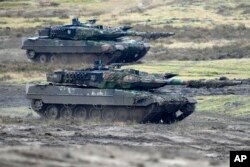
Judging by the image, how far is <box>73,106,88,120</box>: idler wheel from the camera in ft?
83.3

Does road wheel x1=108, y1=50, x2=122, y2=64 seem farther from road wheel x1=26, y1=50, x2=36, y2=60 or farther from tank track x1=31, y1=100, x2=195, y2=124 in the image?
tank track x1=31, y1=100, x2=195, y2=124

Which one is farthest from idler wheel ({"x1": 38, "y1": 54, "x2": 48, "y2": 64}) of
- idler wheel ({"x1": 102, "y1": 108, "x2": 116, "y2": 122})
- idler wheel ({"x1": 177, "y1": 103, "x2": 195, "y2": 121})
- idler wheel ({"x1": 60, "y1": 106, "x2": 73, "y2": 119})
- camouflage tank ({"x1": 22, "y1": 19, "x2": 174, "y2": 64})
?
idler wheel ({"x1": 177, "y1": 103, "x2": 195, "y2": 121})

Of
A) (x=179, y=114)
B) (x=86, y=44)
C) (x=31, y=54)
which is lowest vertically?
(x=179, y=114)

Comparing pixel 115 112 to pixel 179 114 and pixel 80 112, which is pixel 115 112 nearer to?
pixel 80 112

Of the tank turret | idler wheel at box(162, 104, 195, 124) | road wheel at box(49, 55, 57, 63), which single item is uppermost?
road wheel at box(49, 55, 57, 63)

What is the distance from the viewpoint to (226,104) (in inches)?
1123

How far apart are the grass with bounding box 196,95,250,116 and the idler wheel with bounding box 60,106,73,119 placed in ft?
14.9

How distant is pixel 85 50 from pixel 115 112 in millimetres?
17453

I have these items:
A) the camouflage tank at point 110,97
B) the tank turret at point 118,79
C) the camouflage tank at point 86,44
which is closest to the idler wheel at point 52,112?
the camouflage tank at point 110,97

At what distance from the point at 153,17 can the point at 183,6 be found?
611 centimetres

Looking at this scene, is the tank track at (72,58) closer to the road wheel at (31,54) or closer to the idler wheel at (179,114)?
the road wheel at (31,54)

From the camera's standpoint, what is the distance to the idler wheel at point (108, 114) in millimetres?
24859

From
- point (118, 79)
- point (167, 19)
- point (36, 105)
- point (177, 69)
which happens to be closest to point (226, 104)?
point (118, 79)

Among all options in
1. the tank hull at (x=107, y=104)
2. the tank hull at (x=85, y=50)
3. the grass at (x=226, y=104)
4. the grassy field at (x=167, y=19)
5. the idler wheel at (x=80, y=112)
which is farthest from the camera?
the grassy field at (x=167, y=19)
